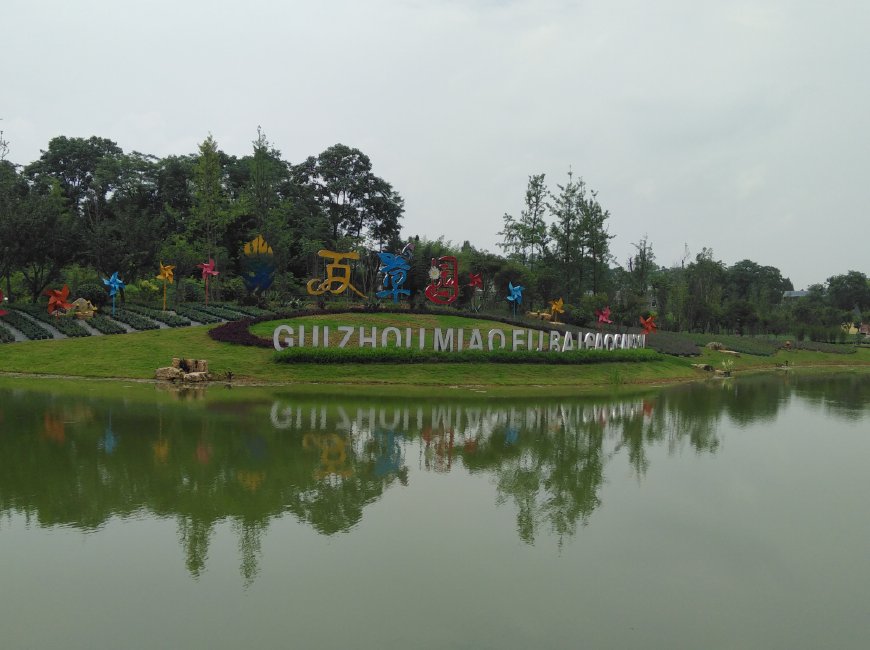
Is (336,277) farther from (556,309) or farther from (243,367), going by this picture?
(556,309)

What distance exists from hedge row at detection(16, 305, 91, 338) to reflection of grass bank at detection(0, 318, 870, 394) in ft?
6.09

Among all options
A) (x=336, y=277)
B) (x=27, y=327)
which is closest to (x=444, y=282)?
(x=336, y=277)

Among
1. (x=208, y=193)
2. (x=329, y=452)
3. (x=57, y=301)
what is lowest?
(x=329, y=452)

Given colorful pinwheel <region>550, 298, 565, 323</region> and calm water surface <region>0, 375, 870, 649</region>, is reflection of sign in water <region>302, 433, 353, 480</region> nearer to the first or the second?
calm water surface <region>0, 375, 870, 649</region>

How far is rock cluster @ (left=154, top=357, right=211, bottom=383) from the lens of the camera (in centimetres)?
2098

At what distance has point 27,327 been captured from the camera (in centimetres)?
2773

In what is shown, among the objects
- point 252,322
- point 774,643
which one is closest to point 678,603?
point 774,643

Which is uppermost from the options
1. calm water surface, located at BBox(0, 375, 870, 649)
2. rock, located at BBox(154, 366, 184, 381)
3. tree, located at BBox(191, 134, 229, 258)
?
tree, located at BBox(191, 134, 229, 258)

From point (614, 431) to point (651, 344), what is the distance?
75.5 feet

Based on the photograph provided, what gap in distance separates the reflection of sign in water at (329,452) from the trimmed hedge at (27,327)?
20094mm

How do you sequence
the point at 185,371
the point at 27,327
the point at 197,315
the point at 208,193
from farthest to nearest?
the point at 208,193, the point at 197,315, the point at 27,327, the point at 185,371

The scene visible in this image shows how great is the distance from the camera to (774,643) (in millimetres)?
5285

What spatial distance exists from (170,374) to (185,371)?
536mm

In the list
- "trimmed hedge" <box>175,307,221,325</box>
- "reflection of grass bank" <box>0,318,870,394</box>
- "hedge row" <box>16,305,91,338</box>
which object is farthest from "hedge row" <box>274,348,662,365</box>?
"trimmed hedge" <box>175,307,221,325</box>
